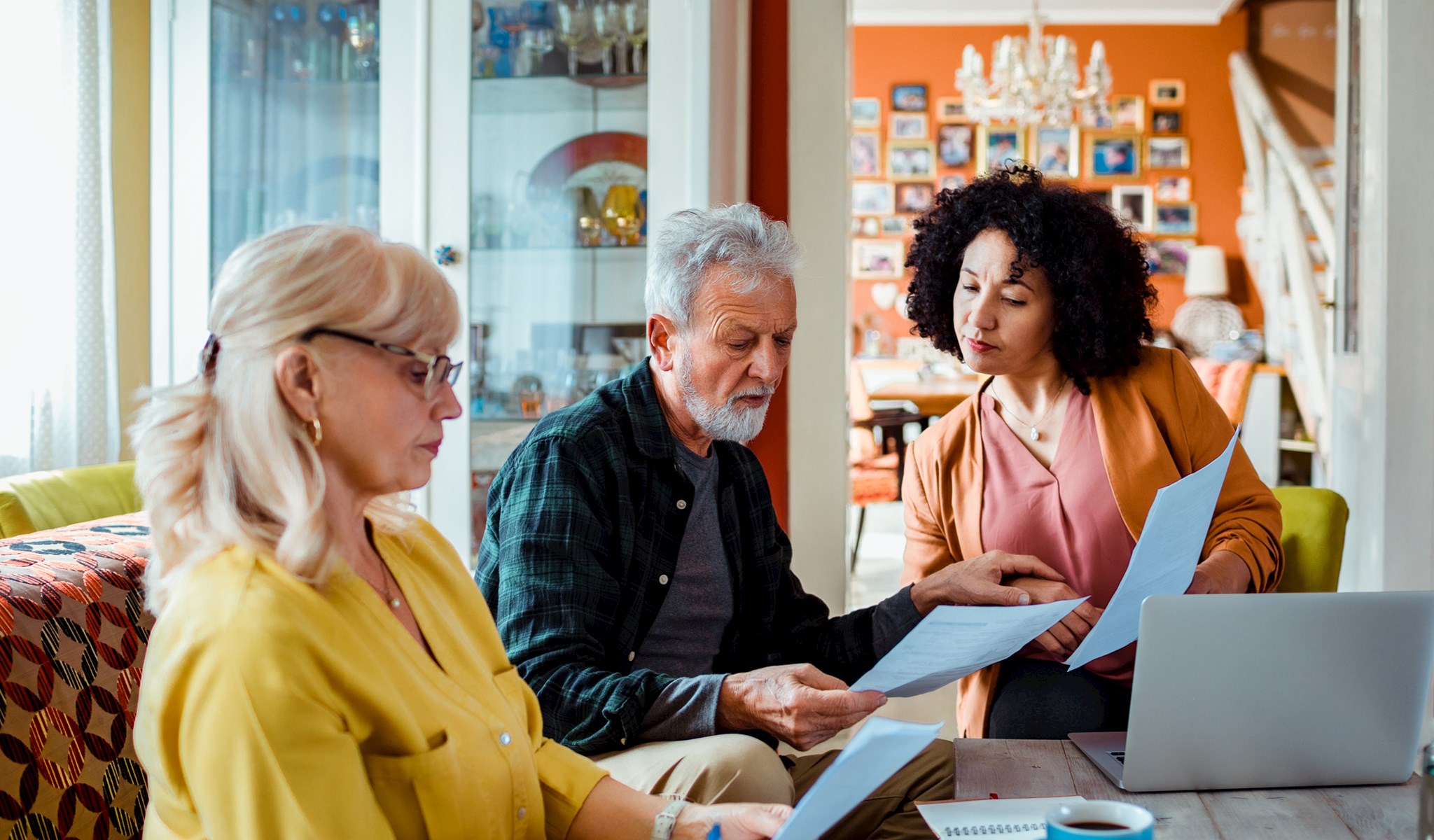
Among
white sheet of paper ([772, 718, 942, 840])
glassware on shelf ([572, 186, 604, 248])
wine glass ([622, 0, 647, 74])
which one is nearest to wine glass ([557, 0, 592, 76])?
wine glass ([622, 0, 647, 74])

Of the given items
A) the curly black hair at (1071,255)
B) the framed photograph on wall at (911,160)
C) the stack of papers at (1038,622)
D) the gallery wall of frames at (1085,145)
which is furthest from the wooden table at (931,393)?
the stack of papers at (1038,622)

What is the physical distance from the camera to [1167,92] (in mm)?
7309

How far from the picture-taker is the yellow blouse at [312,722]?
0.77m

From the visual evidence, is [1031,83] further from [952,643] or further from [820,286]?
[952,643]

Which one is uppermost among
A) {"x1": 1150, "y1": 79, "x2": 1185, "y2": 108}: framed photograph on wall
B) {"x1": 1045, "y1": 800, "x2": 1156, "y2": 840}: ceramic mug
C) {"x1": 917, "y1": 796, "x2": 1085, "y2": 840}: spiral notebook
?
{"x1": 1150, "y1": 79, "x2": 1185, "y2": 108}: framed photograph on wall

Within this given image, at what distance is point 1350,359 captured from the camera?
2756 millimetres

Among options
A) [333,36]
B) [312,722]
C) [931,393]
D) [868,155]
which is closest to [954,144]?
[868,155]

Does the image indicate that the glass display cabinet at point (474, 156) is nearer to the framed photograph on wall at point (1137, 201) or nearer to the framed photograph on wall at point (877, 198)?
the framed photograph on wall at point (877, 198)

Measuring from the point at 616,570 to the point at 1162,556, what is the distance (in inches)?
25.4

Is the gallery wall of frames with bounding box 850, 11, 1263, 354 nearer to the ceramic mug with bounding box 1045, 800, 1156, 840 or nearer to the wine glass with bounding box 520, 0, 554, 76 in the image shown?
the wine glass with bounding box 520, 0, 554, 76

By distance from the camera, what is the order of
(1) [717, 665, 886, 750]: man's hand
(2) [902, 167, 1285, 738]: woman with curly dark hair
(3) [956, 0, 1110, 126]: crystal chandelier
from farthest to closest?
(3) [956, 0, 1110, 126]: crystal chandelier → (2) [902, 167, 1285, 738]: woman with curly dark hair → (1) [717, 665, 886, 750]: man's hand

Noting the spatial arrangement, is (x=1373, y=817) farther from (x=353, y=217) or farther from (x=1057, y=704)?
(x=353, y=217)

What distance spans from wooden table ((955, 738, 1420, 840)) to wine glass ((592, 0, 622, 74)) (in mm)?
1928

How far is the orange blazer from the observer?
5.48 ft
